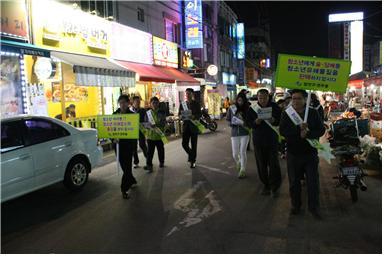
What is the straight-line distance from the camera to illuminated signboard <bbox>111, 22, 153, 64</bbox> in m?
15.8

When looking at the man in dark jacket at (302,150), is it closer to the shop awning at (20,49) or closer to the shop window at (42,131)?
the shop window at (42,131)

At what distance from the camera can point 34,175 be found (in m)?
6.45

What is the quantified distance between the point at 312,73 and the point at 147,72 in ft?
38.3

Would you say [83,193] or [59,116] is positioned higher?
[59,116]

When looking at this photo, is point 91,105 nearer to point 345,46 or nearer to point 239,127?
point 239,127

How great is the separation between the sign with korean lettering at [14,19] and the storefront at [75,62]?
506 mm

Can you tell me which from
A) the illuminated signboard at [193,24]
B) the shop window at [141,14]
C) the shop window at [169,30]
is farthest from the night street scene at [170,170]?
the illuminated signboard at [193,24]

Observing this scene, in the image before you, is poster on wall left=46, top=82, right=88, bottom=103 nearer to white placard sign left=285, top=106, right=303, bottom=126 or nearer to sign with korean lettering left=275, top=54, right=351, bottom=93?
sign with korean lettering left=275, top=54, right=351, bottom=93

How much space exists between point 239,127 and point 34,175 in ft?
13.1

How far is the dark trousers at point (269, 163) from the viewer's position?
6.63m

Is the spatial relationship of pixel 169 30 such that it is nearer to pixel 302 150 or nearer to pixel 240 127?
pixel 240 127

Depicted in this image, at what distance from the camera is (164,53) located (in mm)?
20297

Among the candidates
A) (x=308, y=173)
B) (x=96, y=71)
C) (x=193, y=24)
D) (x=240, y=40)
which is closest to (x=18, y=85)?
(x=96, y=71)

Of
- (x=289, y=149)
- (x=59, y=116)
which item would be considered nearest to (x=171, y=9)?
(x=59, y=116)
